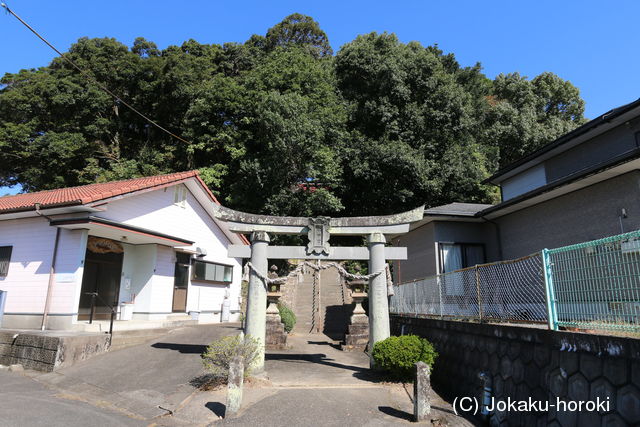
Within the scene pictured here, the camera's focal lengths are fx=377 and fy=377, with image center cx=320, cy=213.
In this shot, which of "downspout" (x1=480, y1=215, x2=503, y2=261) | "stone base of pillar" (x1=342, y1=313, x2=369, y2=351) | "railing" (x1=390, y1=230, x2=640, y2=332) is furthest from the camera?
"downspout" (x1=480, y1=215, x2=503, y2=261)

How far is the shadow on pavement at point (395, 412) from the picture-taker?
6.59 m

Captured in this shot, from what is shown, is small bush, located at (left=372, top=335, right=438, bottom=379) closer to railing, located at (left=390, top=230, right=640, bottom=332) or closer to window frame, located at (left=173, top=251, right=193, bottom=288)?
railing, located at (left=390, top=230, right=640, bottom=332)

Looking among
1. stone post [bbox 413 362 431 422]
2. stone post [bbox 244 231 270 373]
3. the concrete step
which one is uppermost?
stone post [bbox 244 231 270 373]

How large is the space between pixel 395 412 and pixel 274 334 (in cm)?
752

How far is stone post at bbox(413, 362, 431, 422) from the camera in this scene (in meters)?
6.38

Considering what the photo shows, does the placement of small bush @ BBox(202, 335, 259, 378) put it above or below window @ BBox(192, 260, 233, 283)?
below

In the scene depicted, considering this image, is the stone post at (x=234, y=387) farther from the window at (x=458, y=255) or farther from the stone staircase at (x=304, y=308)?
the stone staircase at (x=304, y=308)

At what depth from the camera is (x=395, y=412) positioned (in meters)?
6.86

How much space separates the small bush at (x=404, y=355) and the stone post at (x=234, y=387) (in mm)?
3622

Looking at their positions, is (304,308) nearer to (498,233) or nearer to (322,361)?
(322,361)

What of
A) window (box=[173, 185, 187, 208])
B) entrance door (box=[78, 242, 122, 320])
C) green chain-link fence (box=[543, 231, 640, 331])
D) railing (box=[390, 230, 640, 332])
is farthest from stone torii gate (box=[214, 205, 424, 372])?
window (box=[173, 185, 187, 208])

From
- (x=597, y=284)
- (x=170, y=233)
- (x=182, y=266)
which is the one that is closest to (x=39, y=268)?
(x=170, y=233)

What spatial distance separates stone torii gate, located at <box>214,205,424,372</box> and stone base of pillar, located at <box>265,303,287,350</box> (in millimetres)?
4096

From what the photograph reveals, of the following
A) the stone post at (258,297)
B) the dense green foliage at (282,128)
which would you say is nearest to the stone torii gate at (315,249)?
the stone post at (258,297)
